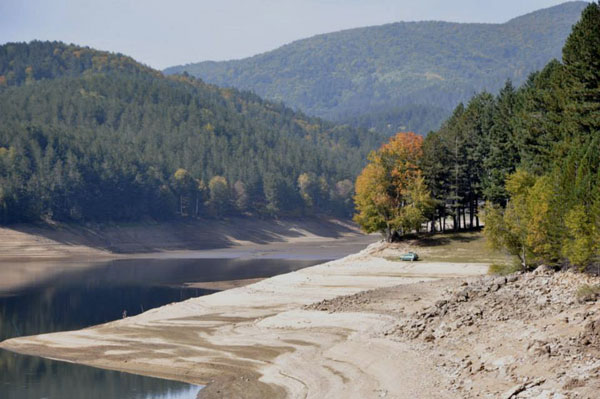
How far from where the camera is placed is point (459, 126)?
106 meters

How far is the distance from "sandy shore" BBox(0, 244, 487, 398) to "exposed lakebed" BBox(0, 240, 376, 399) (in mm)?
1815

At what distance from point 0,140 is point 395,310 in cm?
14709

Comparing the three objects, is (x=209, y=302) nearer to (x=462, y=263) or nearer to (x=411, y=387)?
(x=462, y=263)

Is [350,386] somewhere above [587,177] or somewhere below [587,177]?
below

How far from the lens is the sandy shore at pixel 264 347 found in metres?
38.6

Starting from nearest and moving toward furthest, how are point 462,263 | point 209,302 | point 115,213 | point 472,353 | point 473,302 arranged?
point 472,353 → point 473,302 → point 209,302 → point 462,263 → point 115,213

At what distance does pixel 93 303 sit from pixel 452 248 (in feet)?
129

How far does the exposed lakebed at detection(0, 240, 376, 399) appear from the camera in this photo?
42.5 metres

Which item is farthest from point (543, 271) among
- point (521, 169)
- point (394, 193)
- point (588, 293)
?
point (394, 193)

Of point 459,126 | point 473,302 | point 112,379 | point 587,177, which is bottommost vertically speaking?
point 112,379

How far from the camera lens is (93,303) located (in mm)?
76688

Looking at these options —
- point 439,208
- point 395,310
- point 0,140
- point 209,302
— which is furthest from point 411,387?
point 0,140

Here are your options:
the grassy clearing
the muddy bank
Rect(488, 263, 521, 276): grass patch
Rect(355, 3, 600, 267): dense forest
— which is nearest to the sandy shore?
Rect(488, 263, 521, 276): grass patch

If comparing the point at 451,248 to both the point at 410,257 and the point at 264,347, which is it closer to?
the point at 410,257
